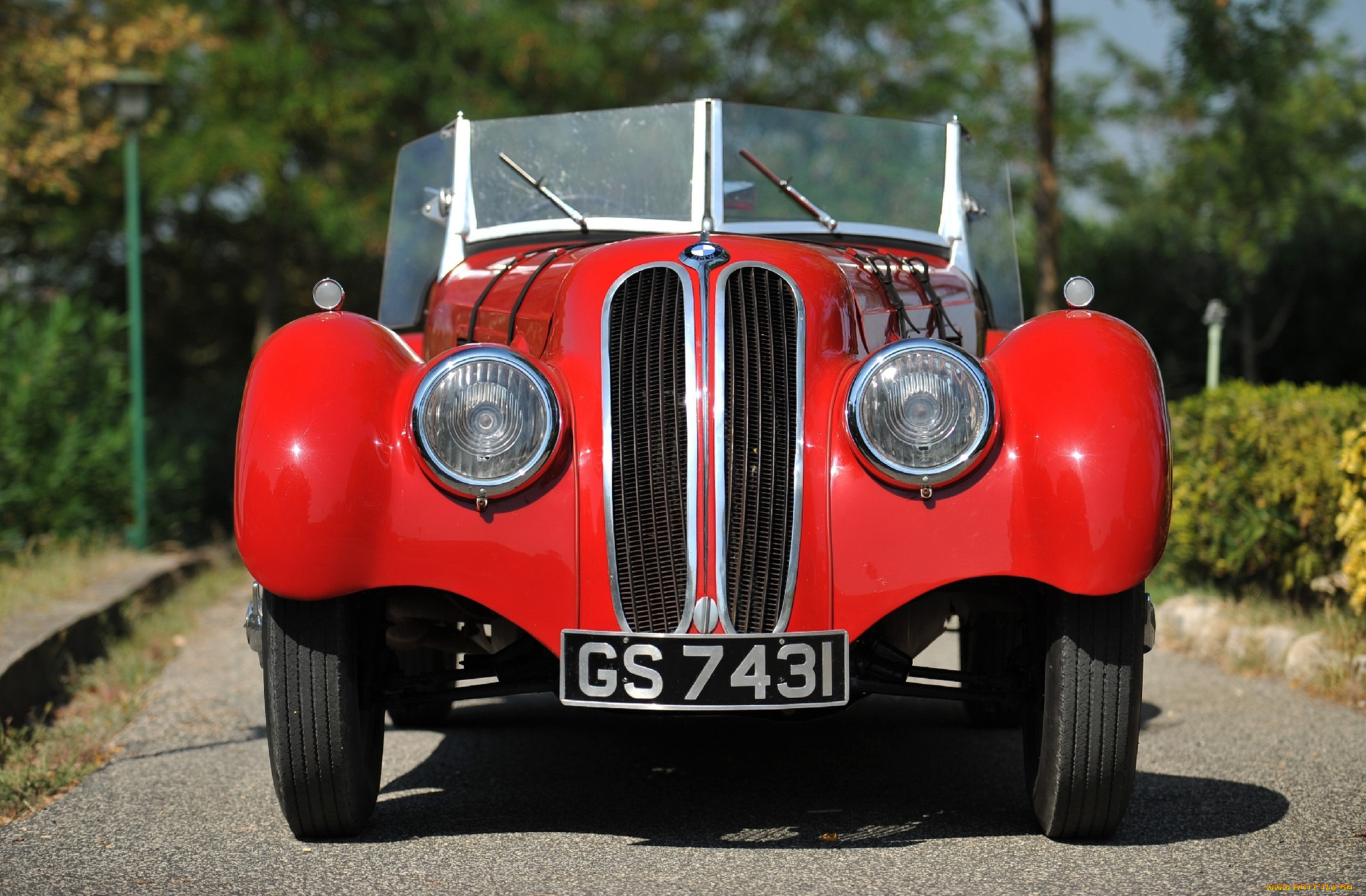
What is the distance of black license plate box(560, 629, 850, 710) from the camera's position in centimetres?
310

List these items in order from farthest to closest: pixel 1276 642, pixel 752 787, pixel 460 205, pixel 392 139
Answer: pixel 392 139
pixel 1276 642
pixel 460 205
pixel 752 787

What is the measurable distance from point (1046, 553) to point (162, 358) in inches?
607

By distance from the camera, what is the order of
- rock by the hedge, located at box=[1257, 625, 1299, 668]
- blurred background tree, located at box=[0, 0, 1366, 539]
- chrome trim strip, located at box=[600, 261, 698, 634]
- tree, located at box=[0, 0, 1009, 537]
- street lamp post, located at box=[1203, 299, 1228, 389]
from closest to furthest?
chrome trim strip, located at box=[600, 261, 698, 634] → rock by the hedge, located at box=[1257, 625, 1299, 668] → street lamp post, located at box=[1203, 299, 1228, 389] → blurred background tree, located at box=[0, 0, 1366, 539] → tree, located at box=[0, 0, 1009, 537]

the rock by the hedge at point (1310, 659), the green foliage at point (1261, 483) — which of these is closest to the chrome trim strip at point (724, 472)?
the rock by the hedge at point (1310, 659)

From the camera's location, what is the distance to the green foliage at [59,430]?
27.8 feet

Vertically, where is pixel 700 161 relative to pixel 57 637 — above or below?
above

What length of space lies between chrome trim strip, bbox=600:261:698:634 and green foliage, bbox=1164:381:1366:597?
345 centimetres

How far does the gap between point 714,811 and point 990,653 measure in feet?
3.86

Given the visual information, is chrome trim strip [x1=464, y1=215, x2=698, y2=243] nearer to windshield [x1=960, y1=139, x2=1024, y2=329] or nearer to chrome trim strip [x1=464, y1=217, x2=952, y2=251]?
chrome trim strip [x1=464, y1=217, x2=952, y2=251]

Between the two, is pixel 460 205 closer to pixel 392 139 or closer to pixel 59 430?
pixel 59 430

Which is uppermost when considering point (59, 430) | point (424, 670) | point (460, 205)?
point (460, 205)

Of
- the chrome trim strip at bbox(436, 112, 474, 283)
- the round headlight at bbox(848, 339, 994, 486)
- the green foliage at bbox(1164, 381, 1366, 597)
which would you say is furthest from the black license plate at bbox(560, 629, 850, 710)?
the green foliage at bbox(1164, 381, 1366, 597)

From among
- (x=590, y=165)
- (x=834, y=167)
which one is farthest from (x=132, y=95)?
(x=834, y=167)

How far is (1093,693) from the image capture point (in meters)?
3.29
